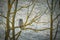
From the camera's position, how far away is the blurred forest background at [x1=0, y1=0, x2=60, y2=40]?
3588 millimetres

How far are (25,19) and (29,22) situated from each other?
9 centimetres

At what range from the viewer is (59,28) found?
376 cm

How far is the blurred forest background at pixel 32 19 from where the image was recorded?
3.59m

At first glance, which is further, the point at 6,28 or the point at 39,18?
the point at 39,18

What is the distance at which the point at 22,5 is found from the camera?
3.67 m

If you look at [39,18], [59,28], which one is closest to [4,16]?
[39,18]

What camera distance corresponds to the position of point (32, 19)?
369 cm

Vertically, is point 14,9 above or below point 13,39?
above

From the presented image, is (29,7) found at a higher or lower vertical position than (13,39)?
higher

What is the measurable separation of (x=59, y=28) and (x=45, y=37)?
30 cm

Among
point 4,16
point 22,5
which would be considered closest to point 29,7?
point 22,5

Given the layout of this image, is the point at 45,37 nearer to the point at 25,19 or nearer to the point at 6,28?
the point at 25,19

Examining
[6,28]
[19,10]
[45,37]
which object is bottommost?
[45,37]

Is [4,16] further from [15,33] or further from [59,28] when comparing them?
[59,28]
